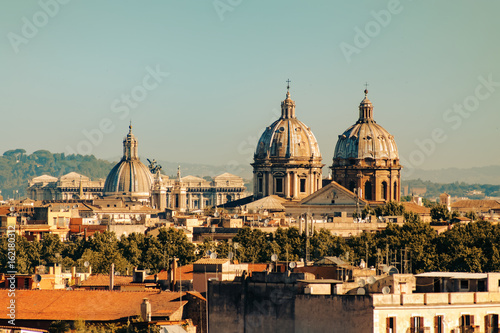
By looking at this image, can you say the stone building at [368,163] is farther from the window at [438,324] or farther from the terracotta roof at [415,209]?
the window at [438,324]

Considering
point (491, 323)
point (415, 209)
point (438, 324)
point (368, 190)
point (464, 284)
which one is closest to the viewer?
point (438, 324)

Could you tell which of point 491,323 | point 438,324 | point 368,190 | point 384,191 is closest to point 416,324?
point 438,324

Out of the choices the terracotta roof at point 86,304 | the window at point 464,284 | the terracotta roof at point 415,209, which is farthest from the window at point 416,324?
the terracotta roof at point 415,209

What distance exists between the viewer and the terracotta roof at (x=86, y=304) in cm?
5638

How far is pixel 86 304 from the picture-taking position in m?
58.0

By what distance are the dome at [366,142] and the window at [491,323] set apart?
13622 centimetres

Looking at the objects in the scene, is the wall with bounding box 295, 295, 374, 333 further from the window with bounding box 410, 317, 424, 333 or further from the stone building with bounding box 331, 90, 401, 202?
the stone building with bounding box 331, 90, 401, 202

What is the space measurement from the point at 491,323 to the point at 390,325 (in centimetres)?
387

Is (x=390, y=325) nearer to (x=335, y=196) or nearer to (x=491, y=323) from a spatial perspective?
(x=491, y=323)

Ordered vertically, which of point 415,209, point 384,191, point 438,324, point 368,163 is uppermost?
point 368,163

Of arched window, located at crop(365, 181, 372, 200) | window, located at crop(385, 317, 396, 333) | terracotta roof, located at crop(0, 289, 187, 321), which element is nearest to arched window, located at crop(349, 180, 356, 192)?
arched window, located at crop(365, 181, 372, 200)

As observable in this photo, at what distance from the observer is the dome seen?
18400 centimetres

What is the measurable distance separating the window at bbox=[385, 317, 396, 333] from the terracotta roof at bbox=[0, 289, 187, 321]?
11.4 meters

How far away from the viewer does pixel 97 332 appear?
52.0m
